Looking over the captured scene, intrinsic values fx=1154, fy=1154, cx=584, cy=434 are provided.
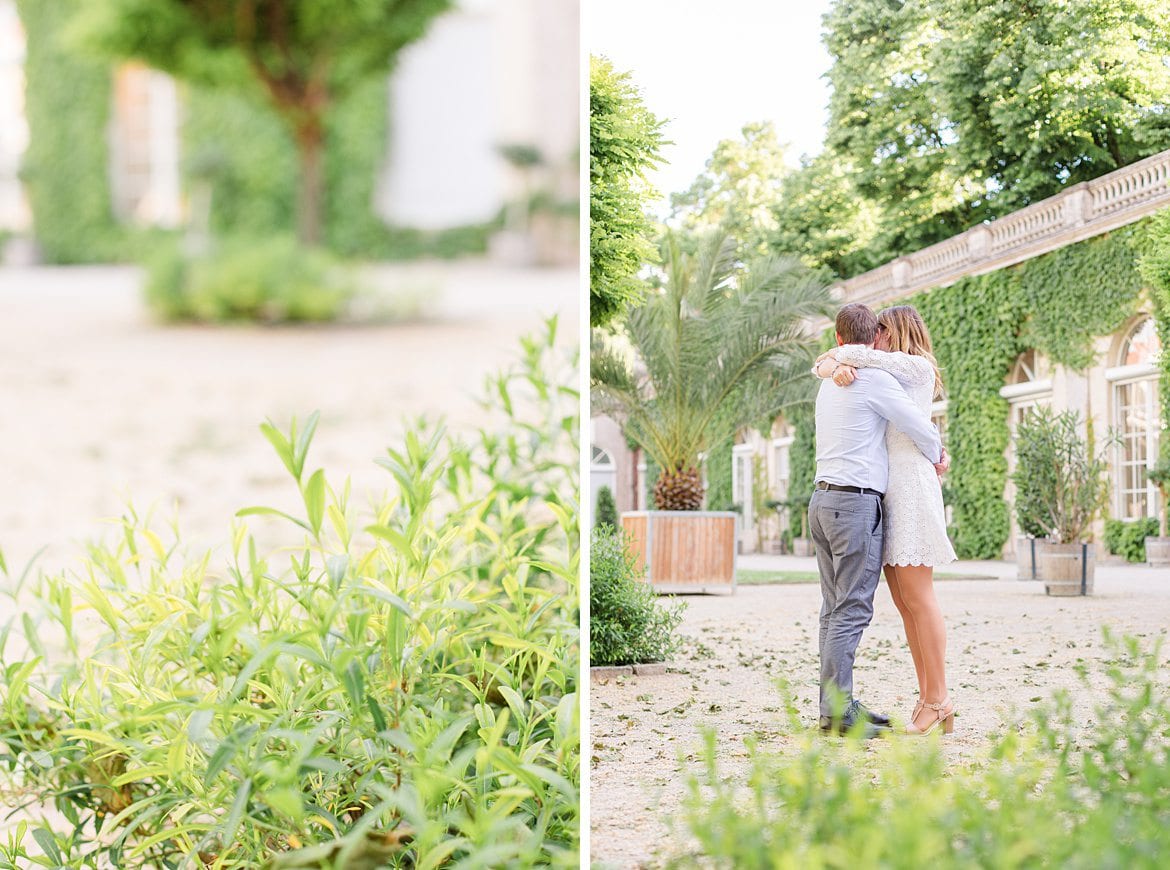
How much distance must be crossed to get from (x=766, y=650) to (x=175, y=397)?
27.4 ft

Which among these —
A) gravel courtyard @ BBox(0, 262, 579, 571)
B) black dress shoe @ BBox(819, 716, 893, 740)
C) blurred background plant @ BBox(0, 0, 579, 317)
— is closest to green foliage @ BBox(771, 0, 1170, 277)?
gravel courtyard @ BBox(0, 262, 579, 571)

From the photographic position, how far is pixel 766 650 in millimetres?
2412

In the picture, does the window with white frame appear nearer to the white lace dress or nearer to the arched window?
the white lace dress

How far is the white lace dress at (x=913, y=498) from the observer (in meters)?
2.24

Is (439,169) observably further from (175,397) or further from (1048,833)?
(1048,833)

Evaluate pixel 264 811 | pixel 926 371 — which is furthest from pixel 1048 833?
pixel 264 811

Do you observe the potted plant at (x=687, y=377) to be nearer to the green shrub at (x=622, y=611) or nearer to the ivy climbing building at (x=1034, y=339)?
the green shrub at (x=622, y=611)

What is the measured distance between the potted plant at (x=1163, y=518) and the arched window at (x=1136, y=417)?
13 millimetres

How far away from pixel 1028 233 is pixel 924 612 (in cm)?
80

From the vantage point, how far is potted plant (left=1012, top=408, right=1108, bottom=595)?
88.4 inches

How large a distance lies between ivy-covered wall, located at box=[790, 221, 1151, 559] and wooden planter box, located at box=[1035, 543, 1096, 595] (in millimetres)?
91

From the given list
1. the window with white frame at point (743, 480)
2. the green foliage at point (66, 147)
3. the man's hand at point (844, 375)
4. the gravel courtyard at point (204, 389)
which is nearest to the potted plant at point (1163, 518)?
the man's hand at point (844, 375)

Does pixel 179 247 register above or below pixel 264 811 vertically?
above

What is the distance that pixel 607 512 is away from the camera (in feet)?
8.50
